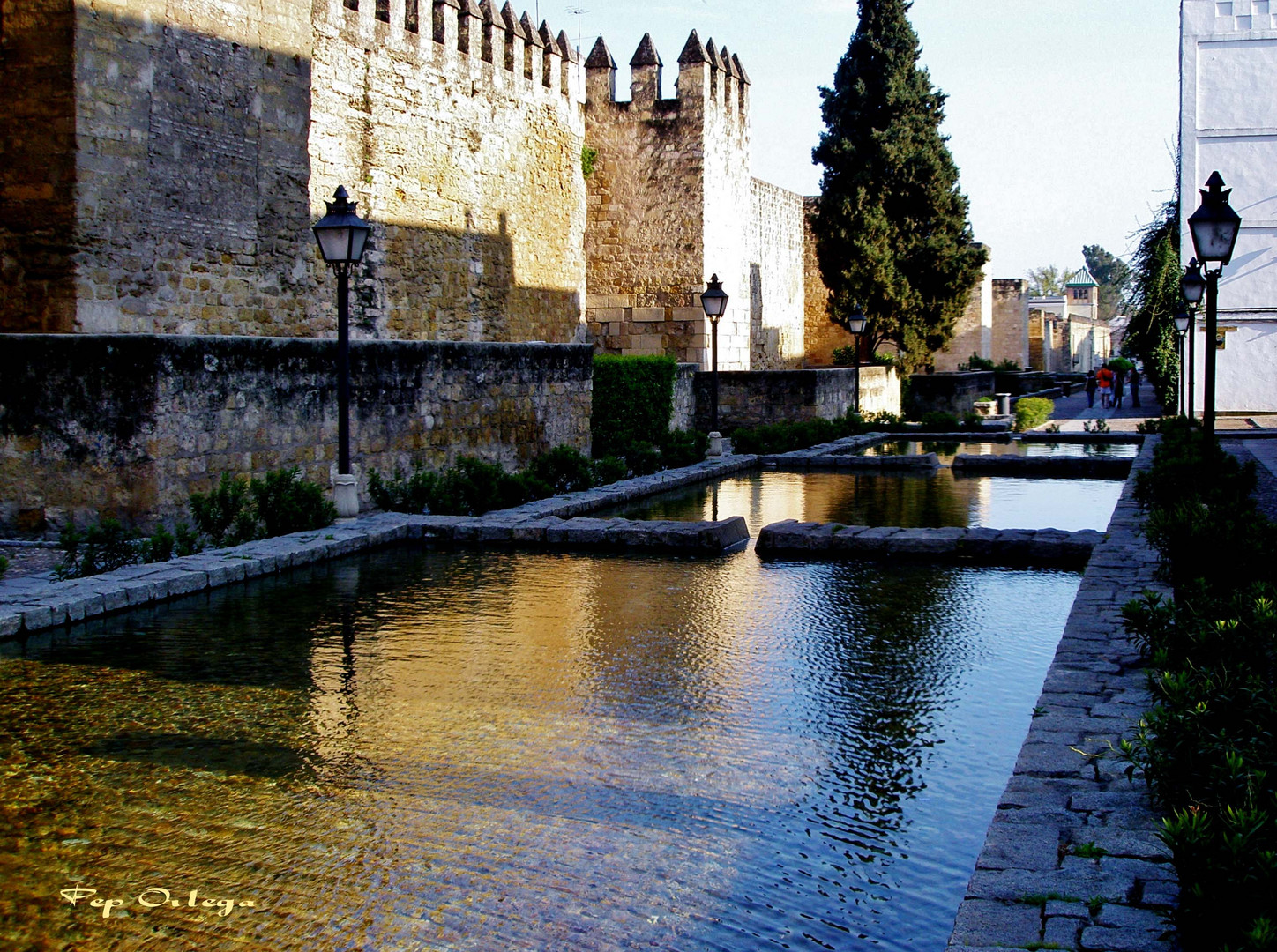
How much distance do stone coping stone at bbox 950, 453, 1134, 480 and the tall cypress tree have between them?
12.9 metres

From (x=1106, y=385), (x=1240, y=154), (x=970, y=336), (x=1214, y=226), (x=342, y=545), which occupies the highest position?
(x=1240, y=154)

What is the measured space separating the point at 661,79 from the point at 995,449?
8980 mm

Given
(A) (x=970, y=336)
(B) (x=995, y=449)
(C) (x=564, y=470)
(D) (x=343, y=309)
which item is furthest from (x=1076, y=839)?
(A) (x=970, y=336)

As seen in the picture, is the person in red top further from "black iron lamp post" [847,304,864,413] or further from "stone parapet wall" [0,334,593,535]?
"stone parapet wall" [0,334,593,535]

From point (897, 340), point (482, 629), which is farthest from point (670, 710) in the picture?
point (897, 340)

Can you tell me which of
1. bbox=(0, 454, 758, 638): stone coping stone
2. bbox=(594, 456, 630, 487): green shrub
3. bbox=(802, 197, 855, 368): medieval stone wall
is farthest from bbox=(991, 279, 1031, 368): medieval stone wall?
bbox=(0, 454, 758, 638): stone coping stone

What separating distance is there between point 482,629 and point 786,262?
27276 mm

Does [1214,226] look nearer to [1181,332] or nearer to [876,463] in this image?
[876,463]

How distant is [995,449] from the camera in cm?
1959

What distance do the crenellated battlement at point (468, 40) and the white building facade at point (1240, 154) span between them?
42.3 feet

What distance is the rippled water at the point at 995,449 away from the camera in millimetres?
18016

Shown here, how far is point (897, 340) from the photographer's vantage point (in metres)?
29.1

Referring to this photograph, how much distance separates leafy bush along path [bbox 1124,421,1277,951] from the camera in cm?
243

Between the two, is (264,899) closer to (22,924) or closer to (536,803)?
(22,924)
